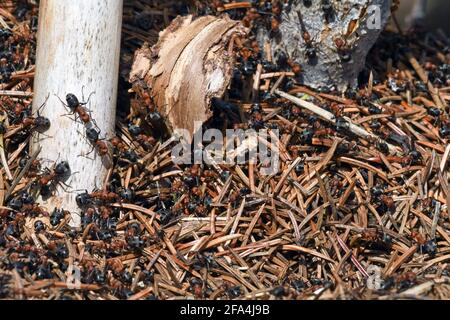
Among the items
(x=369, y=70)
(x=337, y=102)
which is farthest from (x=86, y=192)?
(x=369, y=70)

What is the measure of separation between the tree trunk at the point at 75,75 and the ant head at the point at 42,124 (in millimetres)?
26

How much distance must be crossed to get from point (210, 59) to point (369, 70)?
4.44ft

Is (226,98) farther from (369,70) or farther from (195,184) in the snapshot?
(369,70)

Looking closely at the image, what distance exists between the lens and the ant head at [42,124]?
390cm

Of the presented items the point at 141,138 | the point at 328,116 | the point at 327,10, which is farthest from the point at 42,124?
the point at 327,10

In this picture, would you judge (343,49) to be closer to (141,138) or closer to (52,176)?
(141,138)

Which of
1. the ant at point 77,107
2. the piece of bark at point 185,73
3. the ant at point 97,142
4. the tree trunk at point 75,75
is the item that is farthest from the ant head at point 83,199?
the piece of bark at point 185,73

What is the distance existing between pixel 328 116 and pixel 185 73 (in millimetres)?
954

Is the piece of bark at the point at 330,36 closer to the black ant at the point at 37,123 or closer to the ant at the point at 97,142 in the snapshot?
the ant at the point at 97,142

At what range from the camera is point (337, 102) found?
468 centimetres

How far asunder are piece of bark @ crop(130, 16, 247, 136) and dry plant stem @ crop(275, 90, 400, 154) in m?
0.56

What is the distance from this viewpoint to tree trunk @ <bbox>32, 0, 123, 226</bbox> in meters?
3.86

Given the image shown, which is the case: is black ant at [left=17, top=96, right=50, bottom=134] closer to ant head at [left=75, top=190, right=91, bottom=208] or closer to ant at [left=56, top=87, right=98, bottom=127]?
ant at [left=56, top=87, right=98, bottom=127]

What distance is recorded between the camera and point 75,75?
12.7 ft
